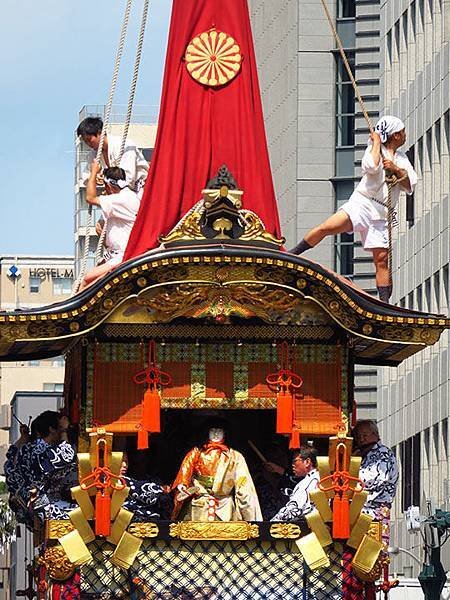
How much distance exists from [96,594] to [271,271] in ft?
9.04

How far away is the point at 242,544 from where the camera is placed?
67.7 ft

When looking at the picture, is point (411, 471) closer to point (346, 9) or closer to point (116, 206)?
point (346, 9)

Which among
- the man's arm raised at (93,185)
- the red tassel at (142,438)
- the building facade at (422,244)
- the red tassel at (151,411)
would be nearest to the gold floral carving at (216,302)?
the red tassel at (151,411)

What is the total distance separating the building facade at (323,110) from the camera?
67750 mm

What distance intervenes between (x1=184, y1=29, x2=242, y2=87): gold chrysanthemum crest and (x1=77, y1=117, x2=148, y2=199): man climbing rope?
46.8 inches

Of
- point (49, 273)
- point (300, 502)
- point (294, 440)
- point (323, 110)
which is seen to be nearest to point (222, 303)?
point (294, 440)

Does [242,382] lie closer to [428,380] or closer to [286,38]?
[428,380]

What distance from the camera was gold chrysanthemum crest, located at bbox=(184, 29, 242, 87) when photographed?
21.9 metres

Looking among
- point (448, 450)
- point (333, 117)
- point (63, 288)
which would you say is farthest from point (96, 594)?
point (63, 288)

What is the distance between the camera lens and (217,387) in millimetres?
21016

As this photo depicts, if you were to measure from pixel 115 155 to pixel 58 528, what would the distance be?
3813 mm

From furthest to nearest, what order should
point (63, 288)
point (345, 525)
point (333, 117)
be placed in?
point (63, 288)
point (333, 117)
point (345, 525)

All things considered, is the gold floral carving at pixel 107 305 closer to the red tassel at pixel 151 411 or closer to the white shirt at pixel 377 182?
the red tassel at pixel 151 411

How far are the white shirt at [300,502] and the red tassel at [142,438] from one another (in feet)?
3.81
